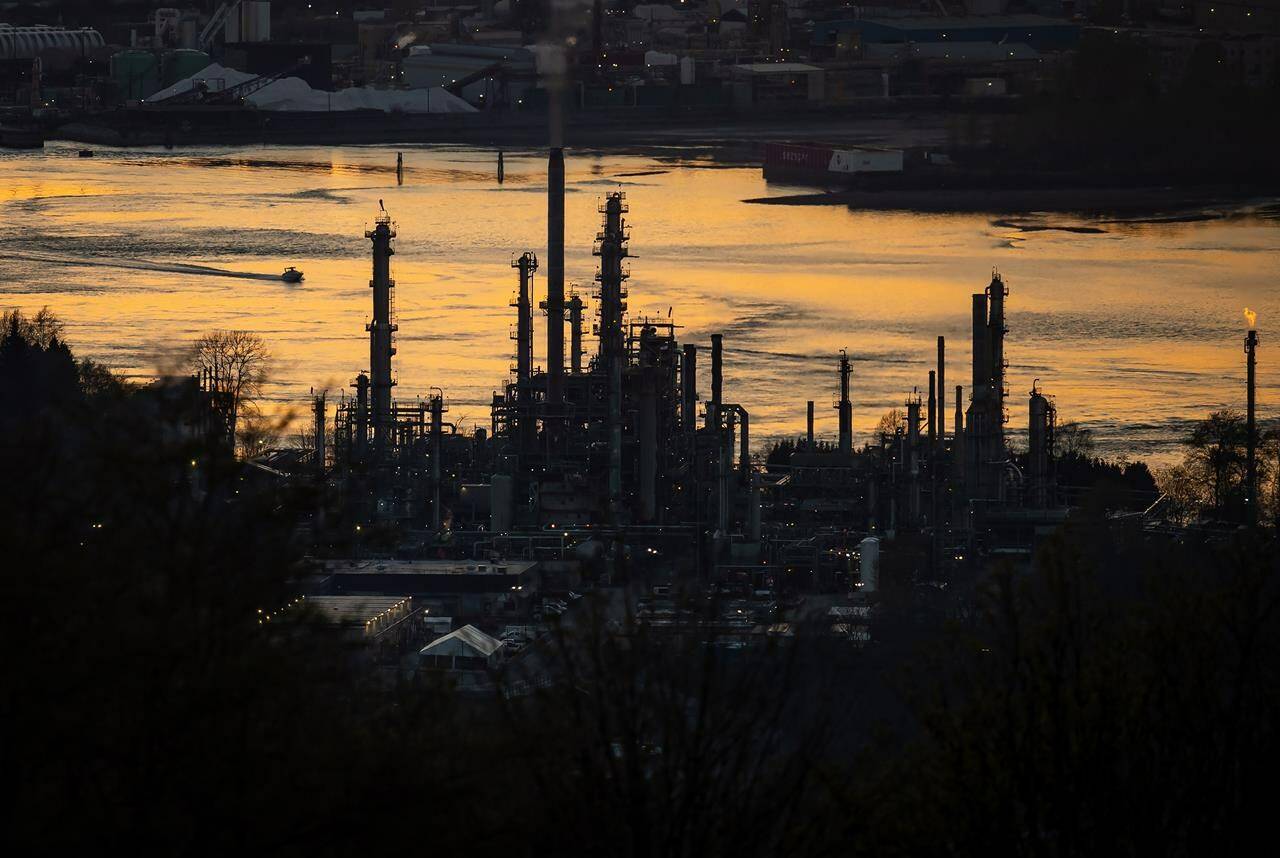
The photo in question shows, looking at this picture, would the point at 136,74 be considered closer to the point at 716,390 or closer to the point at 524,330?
the point at 524,330

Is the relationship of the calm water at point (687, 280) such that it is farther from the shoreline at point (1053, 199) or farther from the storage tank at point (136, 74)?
the storage tank at point (136, 74)

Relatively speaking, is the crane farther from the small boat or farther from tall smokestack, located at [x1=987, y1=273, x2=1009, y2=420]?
tall smokestack, located at [x1=987, y1=273, x2=1009, y2=420]

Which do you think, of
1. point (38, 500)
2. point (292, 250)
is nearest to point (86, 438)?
point (38, 500)

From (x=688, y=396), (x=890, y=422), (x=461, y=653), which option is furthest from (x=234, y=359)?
(x=461, y=653)

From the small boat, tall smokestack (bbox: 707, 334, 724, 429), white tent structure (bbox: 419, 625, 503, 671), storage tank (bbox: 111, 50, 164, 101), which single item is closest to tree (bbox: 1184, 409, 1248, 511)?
tall smokestack (bbox: 707, 334, 724, 429)

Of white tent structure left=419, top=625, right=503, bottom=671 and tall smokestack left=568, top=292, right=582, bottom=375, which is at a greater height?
tall smokestack left=568, top=292, right=582, bottom=375
